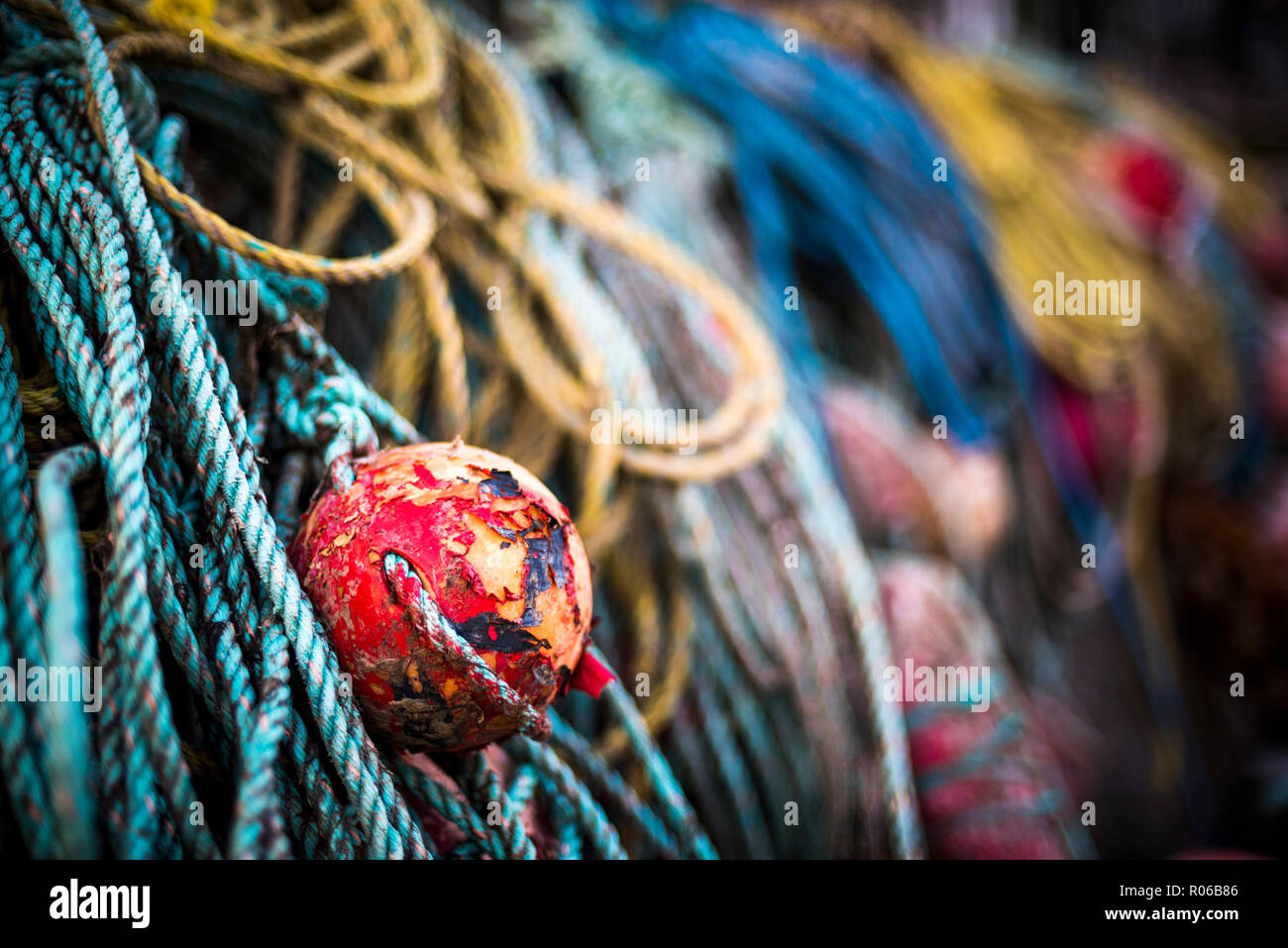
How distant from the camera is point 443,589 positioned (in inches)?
19.3

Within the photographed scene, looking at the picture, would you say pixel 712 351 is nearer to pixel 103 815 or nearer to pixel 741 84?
pixel 741 84

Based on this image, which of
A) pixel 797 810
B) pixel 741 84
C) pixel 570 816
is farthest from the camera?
pixel 741 84

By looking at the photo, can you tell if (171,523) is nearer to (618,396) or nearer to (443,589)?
(443,589)

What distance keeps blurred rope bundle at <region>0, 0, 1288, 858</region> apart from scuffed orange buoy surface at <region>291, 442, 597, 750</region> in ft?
0.10

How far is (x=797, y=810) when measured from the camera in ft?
2.99

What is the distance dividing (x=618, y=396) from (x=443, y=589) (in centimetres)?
44

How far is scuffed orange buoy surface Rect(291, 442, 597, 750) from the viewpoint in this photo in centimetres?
49

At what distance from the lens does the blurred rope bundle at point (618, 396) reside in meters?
0.50

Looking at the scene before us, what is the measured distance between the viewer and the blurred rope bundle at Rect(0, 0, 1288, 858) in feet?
1.63

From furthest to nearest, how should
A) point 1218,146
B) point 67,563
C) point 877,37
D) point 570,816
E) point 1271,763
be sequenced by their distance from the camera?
point 1218,146, point 877,37, point 1271,763, point 570,816, point 67,563

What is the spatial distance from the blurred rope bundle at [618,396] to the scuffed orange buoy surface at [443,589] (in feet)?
0.10

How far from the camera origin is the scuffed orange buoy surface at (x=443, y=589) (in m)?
0.49

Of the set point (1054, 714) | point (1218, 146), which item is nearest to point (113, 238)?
point (1054, 714)
